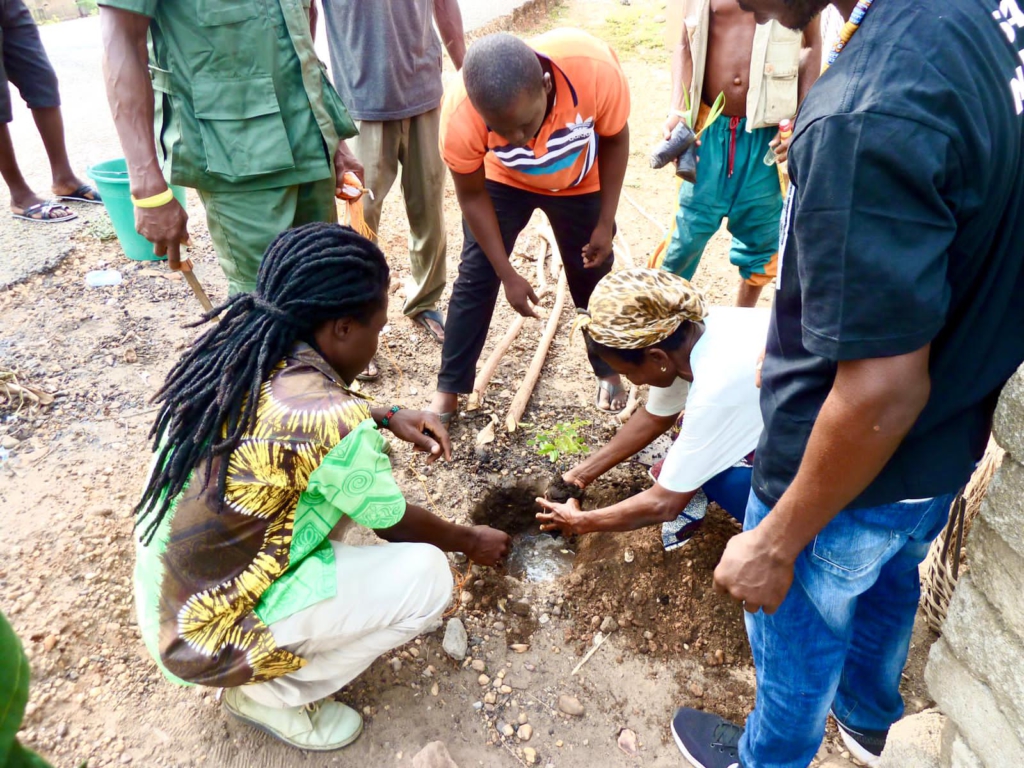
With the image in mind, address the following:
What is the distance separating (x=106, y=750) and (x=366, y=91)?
3.02m

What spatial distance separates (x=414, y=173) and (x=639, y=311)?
220 centimetres

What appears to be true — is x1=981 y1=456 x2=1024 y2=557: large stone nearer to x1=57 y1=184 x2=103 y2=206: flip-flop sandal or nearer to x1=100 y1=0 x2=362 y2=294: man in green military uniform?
x1=100 y1=0 x2=362 y2=294: man in green military uniform

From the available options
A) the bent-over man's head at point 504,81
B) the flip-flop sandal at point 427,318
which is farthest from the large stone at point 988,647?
the flip-flop sandal at point 427,318

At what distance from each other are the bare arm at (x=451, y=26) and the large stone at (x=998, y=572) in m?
3.51

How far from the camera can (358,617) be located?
2133mm

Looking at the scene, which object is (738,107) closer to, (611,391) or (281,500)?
(611,391)

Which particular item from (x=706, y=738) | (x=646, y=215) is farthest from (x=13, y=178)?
(x=706, y=738)

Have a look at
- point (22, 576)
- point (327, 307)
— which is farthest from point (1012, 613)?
point (22, 576)

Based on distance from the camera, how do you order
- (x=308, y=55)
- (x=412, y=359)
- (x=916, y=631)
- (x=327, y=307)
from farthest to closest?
(x=412, y=359), (x=308, y=55), (x=916, y=631), (x=327, y=307)

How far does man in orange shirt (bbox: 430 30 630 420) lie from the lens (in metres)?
2.55

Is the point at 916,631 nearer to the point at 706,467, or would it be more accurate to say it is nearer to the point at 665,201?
the point at 706,467

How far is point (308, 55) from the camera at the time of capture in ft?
9.12

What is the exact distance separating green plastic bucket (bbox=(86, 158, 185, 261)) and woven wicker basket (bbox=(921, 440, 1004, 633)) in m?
3.72

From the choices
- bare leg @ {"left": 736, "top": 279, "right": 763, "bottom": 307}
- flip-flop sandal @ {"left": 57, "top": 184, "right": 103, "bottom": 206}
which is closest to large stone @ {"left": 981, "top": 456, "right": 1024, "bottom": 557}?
bare leg @ {"left": 736, "top": 279, "right": 763, "bottom": 307}
